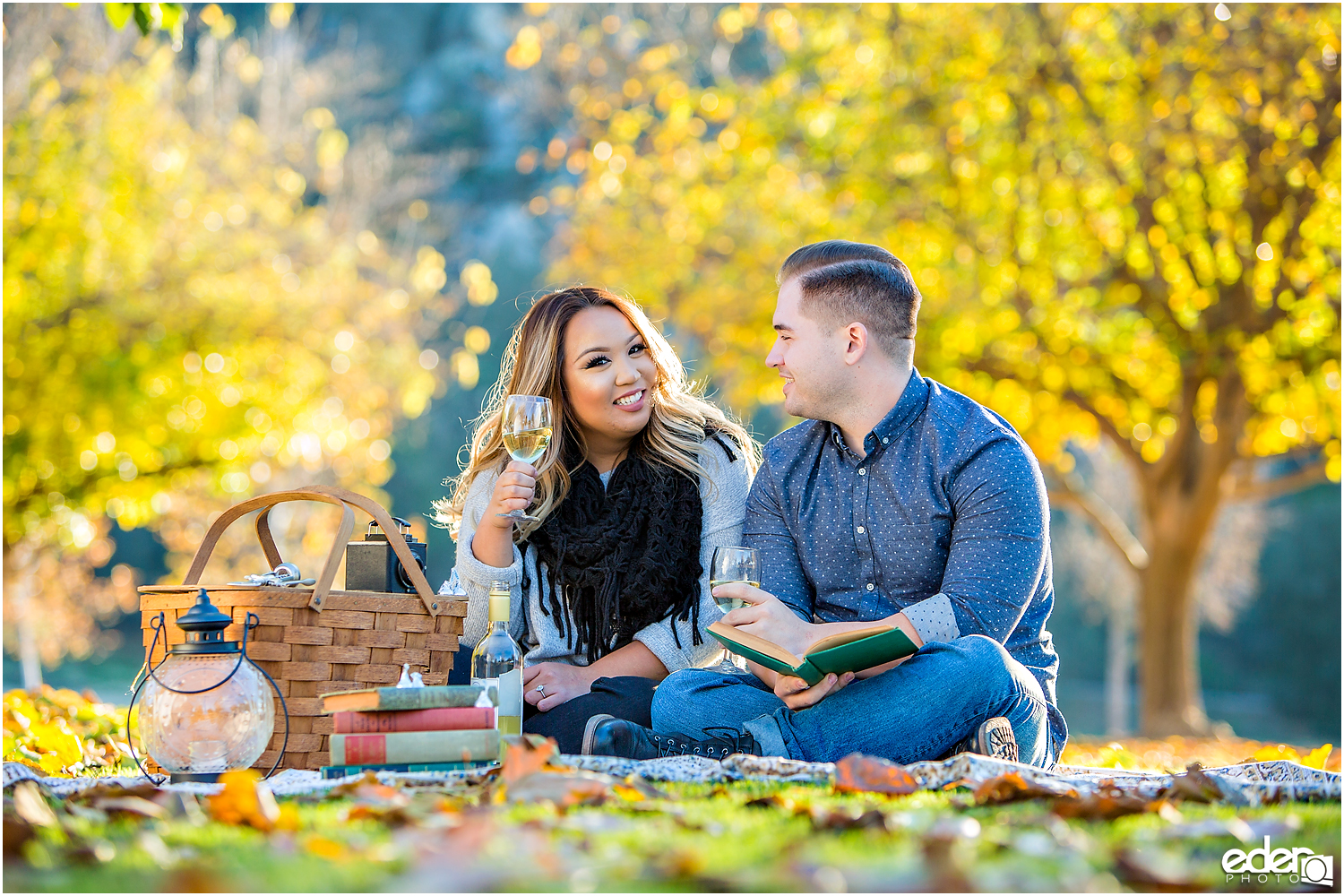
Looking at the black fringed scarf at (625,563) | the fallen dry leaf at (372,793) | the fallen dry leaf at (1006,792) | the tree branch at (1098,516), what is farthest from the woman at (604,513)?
the tree branch at (1098,516)

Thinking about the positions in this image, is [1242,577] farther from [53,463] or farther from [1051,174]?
[53,463]

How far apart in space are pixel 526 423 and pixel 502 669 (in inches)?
27.0

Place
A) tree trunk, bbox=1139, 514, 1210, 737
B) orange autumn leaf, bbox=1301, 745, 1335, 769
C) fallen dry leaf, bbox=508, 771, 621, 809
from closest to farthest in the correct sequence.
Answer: fallen dry leaf, bbox=508, 771, 621, 809
orange autumn leaf, bbox=1301, 745, 1335, 769
tree trunk, bbox=1139, 514, 1210, 737

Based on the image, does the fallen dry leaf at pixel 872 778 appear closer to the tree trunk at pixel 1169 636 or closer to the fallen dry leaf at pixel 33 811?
the fallen dry leaf at pixel 33 811

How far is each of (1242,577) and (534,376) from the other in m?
18.6

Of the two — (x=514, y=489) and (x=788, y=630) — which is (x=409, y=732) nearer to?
(x=514, y=489)

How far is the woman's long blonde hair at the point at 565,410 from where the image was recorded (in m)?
3.88

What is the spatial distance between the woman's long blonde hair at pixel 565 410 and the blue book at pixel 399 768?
49.8 inches

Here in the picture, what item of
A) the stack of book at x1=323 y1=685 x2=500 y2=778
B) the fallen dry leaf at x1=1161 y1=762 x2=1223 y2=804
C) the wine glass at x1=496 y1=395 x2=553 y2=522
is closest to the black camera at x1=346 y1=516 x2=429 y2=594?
the wine glass at x1=496 y1=395 x2=553 y2=522

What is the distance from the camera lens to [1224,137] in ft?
26.2

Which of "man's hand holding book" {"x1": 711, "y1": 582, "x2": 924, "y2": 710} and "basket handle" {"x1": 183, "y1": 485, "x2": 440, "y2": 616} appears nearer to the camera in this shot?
"man's hand holding book" {"x1": 711, "y1": 582, "x2": 924, "y2": 710}

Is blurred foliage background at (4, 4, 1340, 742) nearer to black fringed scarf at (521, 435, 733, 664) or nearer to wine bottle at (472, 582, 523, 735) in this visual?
black fringed scarf at (521, 435, 733, 664)

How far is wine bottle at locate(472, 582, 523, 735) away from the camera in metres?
2.88

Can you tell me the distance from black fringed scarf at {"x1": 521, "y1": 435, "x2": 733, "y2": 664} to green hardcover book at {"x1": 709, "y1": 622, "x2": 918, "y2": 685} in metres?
0.78
